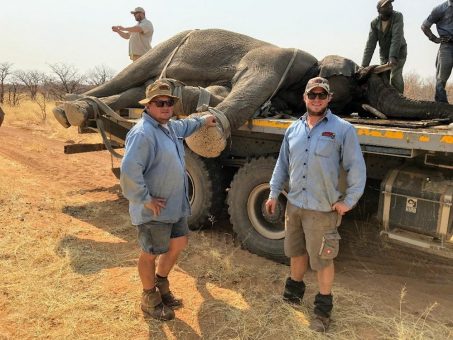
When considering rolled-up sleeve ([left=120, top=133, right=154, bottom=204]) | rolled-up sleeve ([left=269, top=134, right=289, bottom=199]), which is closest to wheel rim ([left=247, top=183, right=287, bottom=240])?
rolled-up sleeve ([left=269, top=134, right=289, bottom=199])

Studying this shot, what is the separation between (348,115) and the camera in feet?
18.3

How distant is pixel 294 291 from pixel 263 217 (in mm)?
1265

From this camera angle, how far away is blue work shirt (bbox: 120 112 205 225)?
119 inches

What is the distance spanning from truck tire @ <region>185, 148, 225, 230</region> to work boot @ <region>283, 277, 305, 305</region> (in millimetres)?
1832

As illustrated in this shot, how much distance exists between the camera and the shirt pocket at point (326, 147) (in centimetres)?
311

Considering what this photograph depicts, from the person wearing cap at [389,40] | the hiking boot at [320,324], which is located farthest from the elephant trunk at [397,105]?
the hiking boot at [320,324]

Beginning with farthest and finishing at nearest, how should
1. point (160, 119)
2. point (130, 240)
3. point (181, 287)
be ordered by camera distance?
point (130, 240), point (181, 287), point (160, 119)

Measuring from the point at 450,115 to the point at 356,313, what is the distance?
2.31 m

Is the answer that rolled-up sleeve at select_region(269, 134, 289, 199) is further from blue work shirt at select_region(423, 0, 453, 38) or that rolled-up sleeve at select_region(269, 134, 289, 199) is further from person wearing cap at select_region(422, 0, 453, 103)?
blue work shirt at select_region(423, 0, 453, 38)

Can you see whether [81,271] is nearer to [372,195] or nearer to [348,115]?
[372,195]

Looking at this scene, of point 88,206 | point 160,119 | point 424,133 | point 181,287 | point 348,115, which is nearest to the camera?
point 160,119

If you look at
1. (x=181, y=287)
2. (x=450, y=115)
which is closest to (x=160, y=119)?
(x=181, y=287)

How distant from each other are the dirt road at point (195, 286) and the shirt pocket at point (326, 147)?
4.30 feet

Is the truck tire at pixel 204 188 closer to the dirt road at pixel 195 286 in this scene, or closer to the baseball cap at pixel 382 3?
the dirt road at pixel 195 286
